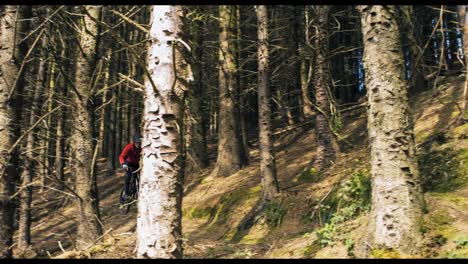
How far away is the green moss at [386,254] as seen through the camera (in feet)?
13.2

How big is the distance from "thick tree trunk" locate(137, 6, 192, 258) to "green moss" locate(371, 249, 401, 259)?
1954mm

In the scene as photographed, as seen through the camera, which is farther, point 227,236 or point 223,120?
point 223,120

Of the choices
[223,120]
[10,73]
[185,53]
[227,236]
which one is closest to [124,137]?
[223,120]

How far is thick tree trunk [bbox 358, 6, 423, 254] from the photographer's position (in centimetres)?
416

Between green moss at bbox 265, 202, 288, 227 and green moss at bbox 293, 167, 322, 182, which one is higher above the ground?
green moss at bbox 293, 167, 322, 182

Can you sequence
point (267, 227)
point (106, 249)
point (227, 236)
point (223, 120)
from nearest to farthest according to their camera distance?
1. point (106, 249)
2. point (267, 227)
3. point (227, 236)
4. point (223, 120)

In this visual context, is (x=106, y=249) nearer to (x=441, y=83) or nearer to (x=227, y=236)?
(x=227, y=236)

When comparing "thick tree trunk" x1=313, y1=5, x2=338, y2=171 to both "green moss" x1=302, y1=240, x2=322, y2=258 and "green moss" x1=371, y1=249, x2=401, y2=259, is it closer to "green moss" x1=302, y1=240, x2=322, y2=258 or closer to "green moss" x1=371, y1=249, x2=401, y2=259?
"green moss" x1=302, y1=240, x2=322, y2=258

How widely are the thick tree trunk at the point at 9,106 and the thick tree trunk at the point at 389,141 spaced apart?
4.53 meters

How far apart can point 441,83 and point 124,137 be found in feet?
61.6

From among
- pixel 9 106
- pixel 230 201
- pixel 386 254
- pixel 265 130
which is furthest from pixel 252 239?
pixel 9 106

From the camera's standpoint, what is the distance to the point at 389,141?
434 cm

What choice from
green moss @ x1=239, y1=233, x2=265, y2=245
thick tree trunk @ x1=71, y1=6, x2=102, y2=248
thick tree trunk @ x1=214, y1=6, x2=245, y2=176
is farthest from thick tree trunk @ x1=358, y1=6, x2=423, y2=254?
thick tree trunk @ x1=214, y1=6, x2=245, y2=176

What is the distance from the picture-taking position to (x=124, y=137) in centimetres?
2580
